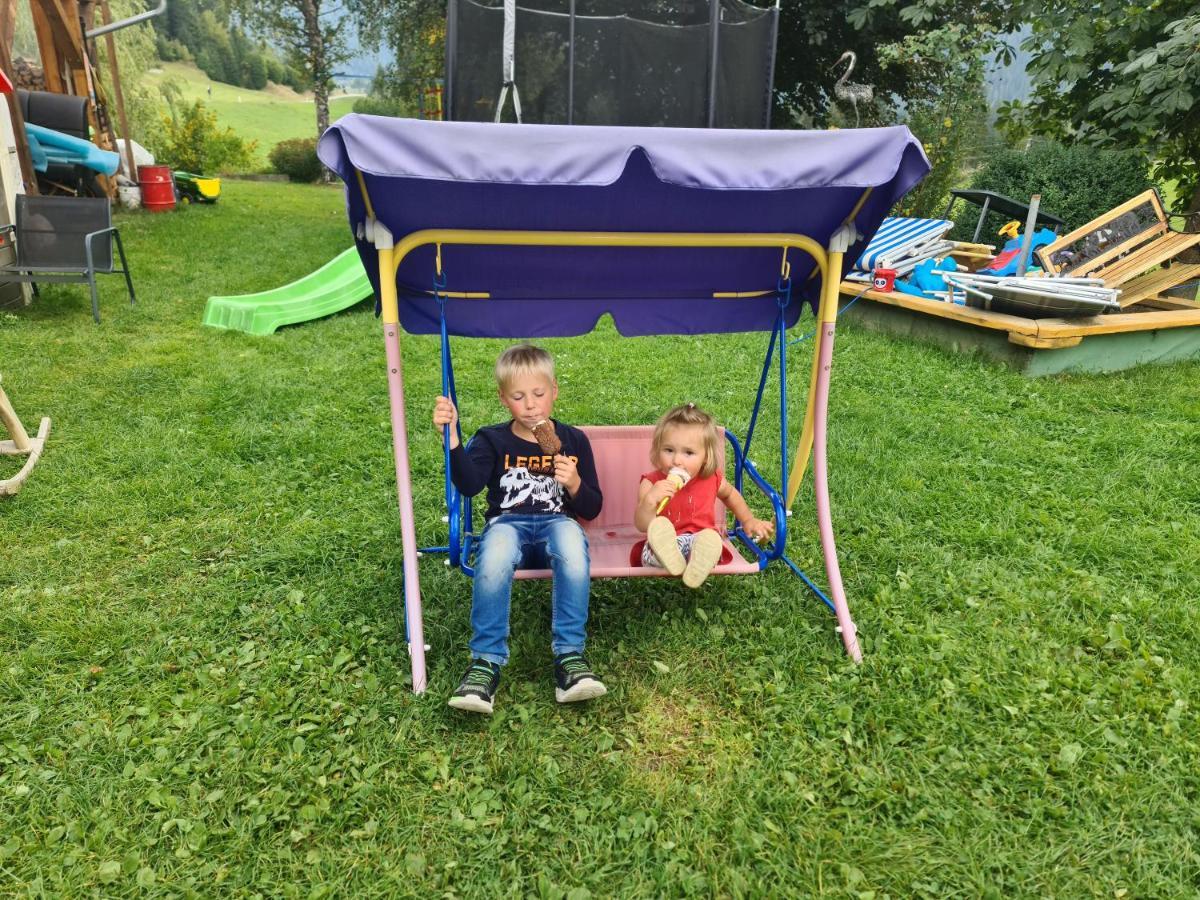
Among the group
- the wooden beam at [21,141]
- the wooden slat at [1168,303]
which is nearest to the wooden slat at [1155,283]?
the wooden slat at [1168,303]

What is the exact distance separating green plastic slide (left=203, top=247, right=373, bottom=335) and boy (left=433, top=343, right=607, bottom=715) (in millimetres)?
4838

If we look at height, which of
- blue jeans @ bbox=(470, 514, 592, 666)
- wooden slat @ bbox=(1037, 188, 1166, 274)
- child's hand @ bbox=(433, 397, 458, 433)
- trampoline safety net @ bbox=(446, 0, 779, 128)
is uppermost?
trampoline safety net @ bbox=(446, 0, 779, 128)

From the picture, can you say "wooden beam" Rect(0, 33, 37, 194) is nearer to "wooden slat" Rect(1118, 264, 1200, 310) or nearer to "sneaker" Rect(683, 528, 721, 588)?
"sneaker" Rect(683, 528, 721, 588)

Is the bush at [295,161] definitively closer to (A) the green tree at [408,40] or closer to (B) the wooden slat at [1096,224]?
(A) the green tree at [408,40]

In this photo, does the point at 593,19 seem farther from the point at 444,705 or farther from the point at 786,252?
the point at 444,705

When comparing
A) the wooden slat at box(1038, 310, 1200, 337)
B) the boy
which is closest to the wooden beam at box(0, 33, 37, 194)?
the boy

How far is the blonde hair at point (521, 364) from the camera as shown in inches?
120

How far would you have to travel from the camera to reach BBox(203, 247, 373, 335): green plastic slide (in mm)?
7535

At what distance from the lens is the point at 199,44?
51469mm

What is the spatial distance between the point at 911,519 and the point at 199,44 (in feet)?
200

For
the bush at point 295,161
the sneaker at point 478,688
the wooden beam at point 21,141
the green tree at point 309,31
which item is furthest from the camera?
the bush at point 295,161

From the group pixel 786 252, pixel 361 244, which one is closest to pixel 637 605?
pixel 786 252

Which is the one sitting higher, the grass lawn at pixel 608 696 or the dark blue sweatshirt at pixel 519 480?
the dark blue sweatshirt at pixel 519 480

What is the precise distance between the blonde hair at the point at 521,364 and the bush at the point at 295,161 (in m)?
24.5
